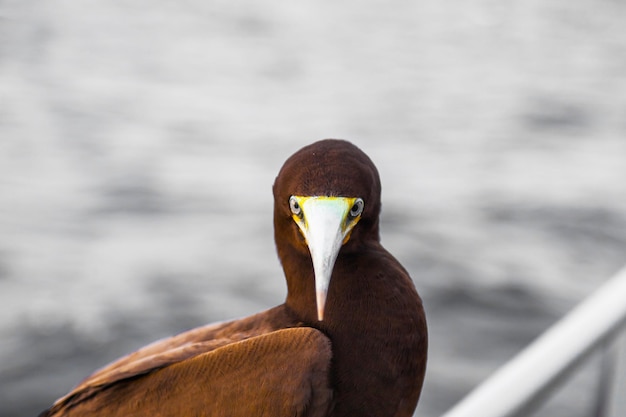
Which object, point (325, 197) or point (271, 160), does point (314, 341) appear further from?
point (271, 160)

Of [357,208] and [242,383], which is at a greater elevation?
[357,208]

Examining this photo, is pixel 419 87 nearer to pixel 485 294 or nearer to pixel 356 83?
pixel 356 83

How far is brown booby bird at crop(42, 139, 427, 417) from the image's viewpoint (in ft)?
3.51

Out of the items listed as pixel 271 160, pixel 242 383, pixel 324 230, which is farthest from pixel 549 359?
pixel 271 160

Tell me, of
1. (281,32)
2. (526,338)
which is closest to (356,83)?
(281,32)

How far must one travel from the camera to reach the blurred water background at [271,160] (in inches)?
127

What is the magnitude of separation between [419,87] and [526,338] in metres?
2.23

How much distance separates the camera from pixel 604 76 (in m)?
5.36

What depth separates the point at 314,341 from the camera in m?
1.12

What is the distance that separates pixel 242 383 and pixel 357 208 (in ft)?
0.85

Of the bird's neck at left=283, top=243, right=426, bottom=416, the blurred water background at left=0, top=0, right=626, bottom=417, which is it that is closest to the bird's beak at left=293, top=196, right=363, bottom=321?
the bird's neck at left=283, top=243, right=426, bottom=416

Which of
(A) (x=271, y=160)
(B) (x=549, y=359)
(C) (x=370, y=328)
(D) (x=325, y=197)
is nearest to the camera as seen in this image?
(B) (x=549, y=359)

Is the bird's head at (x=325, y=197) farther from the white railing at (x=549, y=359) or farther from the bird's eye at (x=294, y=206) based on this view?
the white railing at (x=549, y=359)

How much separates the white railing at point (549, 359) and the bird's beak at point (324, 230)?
0.66 feet
